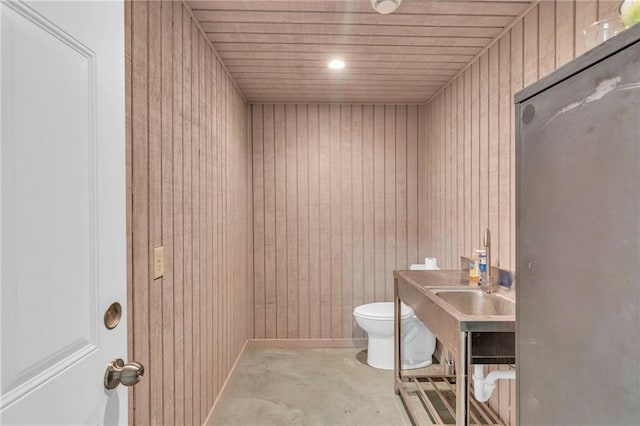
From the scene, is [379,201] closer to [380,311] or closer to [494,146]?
[380,311]

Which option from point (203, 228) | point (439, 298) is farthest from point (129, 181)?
point (439, 298)

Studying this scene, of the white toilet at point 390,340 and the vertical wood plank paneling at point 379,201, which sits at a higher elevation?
the vertical wood plank paneling at point 379,201

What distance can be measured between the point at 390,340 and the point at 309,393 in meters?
0.81

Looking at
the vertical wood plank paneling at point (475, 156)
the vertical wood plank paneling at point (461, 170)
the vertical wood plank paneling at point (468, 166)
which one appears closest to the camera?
the vertical wood plank paneling at point (475, 156)

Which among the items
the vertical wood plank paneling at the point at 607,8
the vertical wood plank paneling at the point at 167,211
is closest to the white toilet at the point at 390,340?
the vertical wood plank paneling at the point at 167,211

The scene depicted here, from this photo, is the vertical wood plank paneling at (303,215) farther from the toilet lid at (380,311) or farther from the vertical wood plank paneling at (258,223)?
the toilet lid at (380,311)

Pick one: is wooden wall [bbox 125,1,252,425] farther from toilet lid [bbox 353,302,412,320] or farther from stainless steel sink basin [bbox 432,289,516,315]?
stainless steel sink basin [bbox 432,289,516,315]

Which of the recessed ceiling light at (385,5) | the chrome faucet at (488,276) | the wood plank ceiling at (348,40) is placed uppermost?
the wood plank ceiling at (348,40)

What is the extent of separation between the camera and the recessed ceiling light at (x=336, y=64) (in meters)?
2.54

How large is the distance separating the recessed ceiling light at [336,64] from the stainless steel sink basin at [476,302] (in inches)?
66.4

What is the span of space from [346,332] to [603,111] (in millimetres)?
3283

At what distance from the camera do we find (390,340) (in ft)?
9.95

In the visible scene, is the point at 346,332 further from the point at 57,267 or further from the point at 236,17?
the point at 57,267

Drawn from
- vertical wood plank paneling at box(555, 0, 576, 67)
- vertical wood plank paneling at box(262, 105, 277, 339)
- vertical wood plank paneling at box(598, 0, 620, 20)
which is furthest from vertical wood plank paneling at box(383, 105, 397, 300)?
vertical wood plank paneling at box(598, 0, 620, 20)
